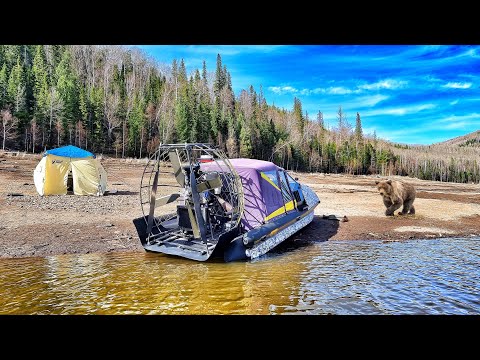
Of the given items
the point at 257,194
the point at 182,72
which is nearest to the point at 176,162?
the point at 257,194

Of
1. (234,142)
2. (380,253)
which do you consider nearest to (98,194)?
(380,253)

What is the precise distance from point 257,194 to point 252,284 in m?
2.57

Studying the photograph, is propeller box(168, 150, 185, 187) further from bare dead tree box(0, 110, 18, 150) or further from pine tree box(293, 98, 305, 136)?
pine tree box(293, 98, 305, 136)

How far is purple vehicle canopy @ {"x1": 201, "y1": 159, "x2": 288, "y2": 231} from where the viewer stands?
7.23 meters

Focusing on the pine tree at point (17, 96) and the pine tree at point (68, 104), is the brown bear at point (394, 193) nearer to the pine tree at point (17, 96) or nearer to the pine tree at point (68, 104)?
the pine tree at point (68, 104)

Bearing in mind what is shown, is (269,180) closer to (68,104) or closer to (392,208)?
(392,208)

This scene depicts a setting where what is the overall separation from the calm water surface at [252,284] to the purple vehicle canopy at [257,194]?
88cm

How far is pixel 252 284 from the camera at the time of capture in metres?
5.11

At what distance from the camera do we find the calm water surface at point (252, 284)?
13.7 feet

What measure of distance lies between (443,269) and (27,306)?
6584 mm

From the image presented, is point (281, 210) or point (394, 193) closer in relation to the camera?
point (281, 210)

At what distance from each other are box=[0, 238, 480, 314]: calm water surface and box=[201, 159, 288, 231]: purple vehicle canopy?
881 mm

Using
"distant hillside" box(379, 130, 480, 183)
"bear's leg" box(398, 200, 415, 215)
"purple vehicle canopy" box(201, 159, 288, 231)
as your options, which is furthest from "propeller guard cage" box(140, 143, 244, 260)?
"distant hillside" box(379, 130, 480, 183)
